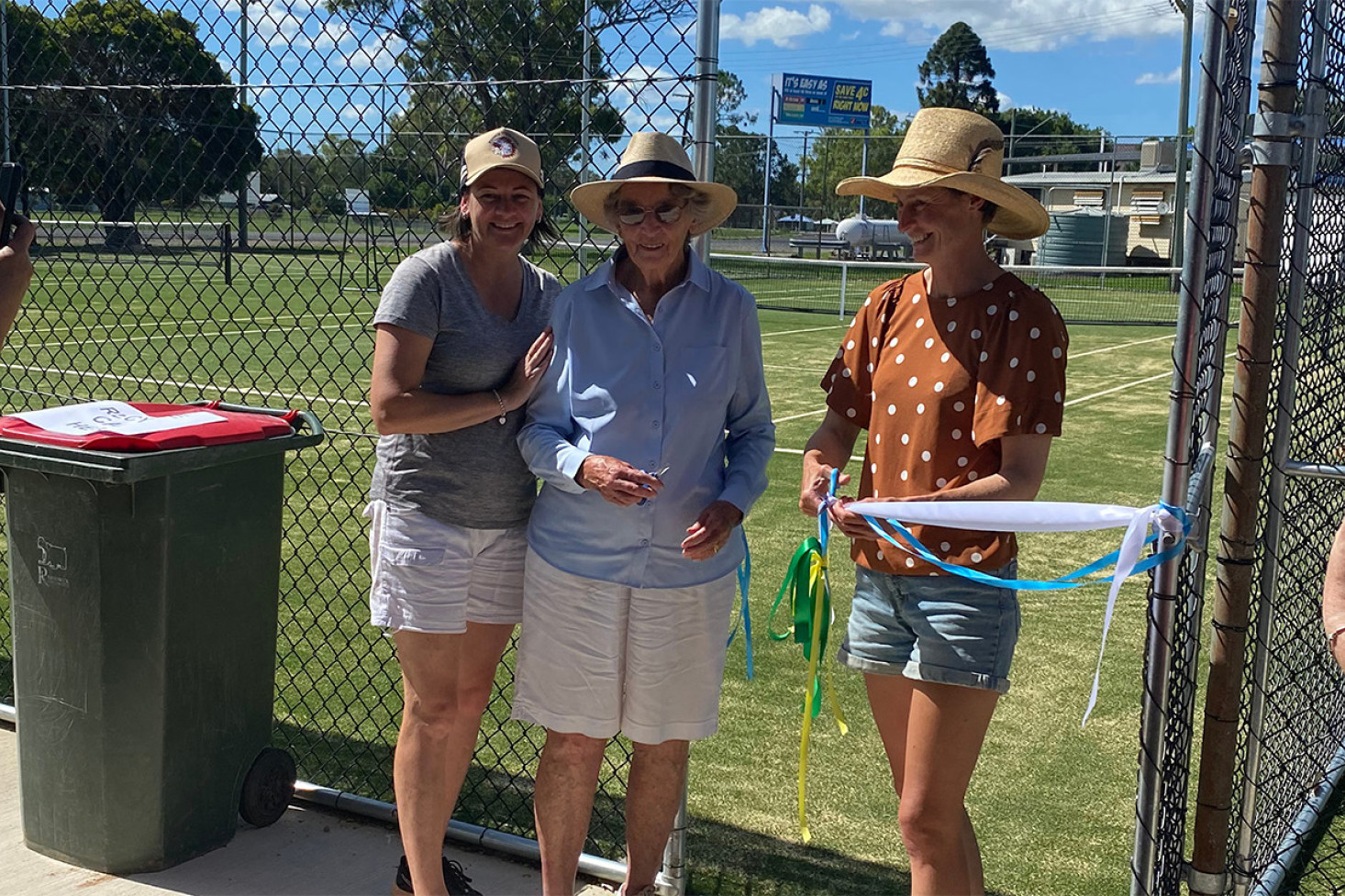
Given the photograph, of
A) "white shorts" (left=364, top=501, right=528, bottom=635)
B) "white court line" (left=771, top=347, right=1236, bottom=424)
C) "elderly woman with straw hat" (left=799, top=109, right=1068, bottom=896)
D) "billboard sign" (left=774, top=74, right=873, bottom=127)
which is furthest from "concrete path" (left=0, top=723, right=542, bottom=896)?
"billboard sign" (left=774, top=74, right=873, bottom=127)

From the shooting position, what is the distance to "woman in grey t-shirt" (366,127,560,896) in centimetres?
325

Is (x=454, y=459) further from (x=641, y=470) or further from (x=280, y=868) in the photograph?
(x=280, y=868)

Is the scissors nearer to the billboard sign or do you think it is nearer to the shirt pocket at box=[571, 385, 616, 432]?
the shirt pocket at box=[571, 385, 616, 432]

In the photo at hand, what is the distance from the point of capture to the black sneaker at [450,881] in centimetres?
368

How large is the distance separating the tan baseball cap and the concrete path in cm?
195

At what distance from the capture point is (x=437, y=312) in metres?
3.26

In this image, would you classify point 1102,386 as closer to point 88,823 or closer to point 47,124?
point 47,124

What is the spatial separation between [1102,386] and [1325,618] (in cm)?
1380

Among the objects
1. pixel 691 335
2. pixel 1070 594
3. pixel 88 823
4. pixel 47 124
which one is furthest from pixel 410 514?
pixel 1070 594

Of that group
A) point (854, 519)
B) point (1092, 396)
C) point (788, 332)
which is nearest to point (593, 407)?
point (854, 519)

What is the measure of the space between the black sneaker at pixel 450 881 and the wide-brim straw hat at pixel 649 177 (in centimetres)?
178

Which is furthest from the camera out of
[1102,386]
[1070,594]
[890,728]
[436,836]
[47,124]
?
[1102,386]

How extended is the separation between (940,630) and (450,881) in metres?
1.66

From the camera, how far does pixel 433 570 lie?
3340 mm
